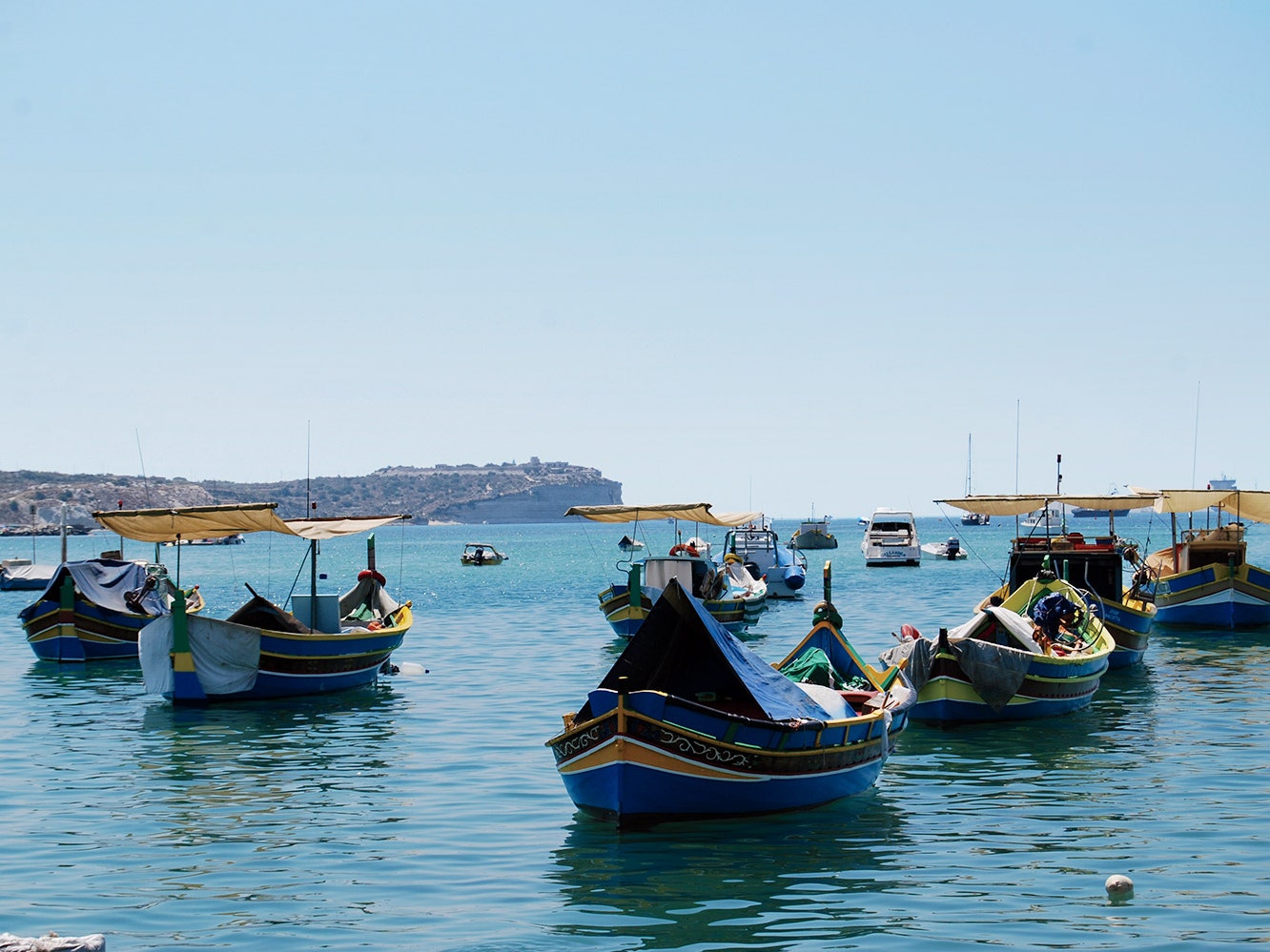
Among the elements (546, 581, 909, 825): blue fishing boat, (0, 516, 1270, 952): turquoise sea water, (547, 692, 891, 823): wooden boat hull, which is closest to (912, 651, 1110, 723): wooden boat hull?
(0, 516, 1270, 952): turquoise sea water

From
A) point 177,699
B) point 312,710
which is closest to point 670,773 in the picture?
point 312,710

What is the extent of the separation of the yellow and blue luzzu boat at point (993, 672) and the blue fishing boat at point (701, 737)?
5.15 metres

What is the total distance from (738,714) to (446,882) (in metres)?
4.16

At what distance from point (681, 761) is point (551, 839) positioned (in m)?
1.91

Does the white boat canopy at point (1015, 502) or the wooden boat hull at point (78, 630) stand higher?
the white boat canopy at point (1015, 502)

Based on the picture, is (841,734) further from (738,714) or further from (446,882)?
(446,882)

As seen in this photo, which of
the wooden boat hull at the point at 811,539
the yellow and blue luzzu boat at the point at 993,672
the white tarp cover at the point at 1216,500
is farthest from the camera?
the wooden boat hull at the point at 811,539

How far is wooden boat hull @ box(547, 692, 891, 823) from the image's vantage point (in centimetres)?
1561

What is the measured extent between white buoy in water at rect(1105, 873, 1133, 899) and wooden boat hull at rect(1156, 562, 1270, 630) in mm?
30931

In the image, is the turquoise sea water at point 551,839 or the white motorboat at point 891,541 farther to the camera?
the white motorboat at point 891,541

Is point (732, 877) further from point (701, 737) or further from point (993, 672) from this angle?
point (993, 672)

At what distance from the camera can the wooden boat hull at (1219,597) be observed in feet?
138

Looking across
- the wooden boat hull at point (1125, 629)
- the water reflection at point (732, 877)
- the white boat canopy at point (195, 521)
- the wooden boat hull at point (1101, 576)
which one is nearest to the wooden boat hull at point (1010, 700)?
the wooden boat hull at point (1125, 629)

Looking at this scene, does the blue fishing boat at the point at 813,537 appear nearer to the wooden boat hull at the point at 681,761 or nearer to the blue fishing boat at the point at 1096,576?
the blue fishing boat at the point at 1096,576
